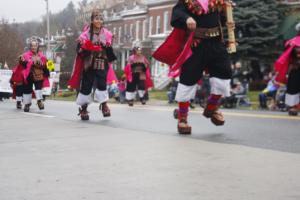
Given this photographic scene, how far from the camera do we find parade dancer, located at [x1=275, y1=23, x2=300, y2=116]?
1195cm

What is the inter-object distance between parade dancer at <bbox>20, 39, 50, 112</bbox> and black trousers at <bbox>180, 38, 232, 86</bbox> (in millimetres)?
7578

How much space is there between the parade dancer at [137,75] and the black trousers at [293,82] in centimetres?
915

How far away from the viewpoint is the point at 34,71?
1486 centimetres

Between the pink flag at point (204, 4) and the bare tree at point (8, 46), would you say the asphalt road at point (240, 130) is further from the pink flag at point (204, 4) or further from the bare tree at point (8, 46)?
the bare tree at point (8, 46)

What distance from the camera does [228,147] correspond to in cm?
612

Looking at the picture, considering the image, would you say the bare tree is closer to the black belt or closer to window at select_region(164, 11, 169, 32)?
window at select_region(164, 11, 169, 32)

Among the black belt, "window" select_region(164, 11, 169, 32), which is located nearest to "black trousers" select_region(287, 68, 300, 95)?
the black belt

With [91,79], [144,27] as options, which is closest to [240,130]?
[91,79]

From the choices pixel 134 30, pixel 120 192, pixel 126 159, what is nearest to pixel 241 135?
pixel 126 159

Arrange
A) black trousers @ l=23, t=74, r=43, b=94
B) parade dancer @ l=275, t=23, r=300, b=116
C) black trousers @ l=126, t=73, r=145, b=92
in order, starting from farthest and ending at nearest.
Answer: black trousers @ l=126, t=73, r=145, b=92 → black trousers @ l=23, t=74, r=43, b=94 → parade dancer @ l=275, t=23, r=300, b=116

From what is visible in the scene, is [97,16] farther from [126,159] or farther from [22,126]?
[126,159]

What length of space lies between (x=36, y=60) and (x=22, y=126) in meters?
5.61

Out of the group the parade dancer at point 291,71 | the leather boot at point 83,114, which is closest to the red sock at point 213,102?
the leather boot at point 83,114

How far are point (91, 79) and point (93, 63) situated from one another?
0.34 metres
